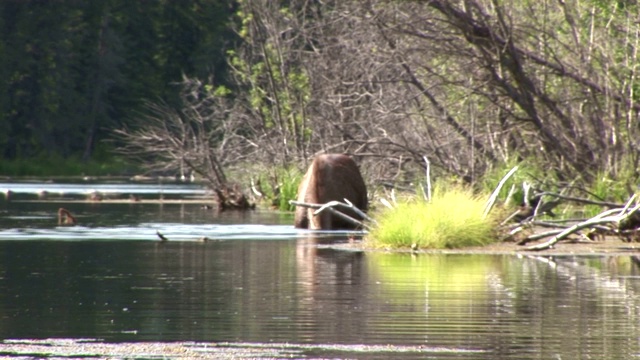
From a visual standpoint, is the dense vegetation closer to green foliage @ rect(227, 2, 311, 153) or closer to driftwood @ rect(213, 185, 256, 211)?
green foliage @ rect(227, 2, 311, 153)

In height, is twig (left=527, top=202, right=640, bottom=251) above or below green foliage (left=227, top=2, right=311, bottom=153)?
below

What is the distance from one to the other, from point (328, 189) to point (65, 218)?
19.3ft

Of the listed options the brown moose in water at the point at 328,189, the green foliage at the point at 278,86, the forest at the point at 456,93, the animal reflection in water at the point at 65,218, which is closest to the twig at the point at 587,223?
the forest at the point at 456,93

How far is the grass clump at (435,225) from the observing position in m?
25.8

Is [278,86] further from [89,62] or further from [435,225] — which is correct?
[89,62]

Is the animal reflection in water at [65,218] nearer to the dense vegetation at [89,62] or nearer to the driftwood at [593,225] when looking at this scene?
the driftwood at [593,225]

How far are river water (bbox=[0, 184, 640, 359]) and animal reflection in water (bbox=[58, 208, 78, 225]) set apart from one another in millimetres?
5649

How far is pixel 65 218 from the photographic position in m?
35.2

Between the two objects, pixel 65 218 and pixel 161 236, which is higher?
pixel 65 218

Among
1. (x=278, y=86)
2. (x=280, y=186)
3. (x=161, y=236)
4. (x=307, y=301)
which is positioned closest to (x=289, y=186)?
(x=280, y=186)

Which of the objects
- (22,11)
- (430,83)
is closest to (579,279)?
(430,83)

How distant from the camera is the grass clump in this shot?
84.7 feet

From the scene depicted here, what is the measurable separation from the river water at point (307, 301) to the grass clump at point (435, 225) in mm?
1059

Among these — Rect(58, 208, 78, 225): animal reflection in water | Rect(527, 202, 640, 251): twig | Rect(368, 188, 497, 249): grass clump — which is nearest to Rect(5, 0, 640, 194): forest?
Rect(368, 188, 497, 249): grass clump
